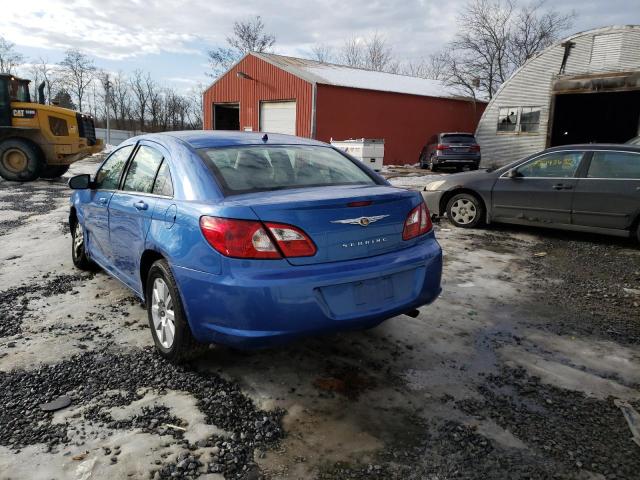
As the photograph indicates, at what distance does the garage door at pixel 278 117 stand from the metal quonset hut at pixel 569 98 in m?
8.68

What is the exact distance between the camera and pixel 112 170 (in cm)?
433

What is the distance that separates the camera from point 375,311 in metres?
2.82

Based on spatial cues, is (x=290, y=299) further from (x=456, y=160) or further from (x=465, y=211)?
(x=456, y=160)

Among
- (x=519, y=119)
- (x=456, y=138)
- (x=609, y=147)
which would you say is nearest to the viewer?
(x=609, y=147)

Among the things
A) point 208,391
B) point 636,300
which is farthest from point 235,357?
point 636,300

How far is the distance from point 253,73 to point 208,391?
926 inches

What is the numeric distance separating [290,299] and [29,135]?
551 inches

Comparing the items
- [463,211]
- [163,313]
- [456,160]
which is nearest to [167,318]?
[163,313]

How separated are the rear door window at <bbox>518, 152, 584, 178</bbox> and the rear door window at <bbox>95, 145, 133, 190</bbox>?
580 centimetres

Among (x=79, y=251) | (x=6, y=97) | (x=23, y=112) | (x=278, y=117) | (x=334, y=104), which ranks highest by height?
(x=334, y=104)

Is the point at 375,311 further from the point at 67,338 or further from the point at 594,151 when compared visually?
the point at 594,151

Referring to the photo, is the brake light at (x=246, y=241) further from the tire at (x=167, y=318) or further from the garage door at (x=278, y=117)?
the garage door at (x=278, y=117)

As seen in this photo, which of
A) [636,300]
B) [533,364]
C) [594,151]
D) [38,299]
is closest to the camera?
[533,364]

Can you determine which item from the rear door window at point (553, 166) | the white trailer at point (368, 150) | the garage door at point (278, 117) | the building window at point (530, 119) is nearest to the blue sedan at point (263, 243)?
the rear door window at point (553, 166)
